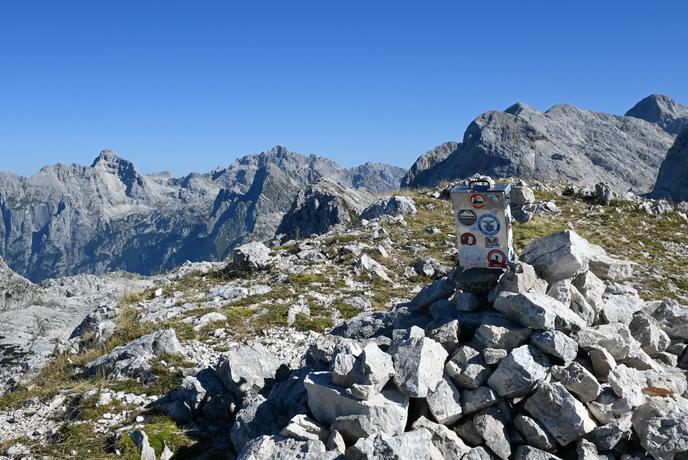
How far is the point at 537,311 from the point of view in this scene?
9.19 metres

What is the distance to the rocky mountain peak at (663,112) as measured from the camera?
183125mm

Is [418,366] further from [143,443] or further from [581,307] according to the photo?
[143,443]

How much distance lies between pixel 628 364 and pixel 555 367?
7.03ft

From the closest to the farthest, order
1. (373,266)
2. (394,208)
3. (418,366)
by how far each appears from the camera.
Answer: (418,366)
(373,266)
(394,208)

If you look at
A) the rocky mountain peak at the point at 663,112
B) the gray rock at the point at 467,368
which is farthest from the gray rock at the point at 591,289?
the rocky mountain peak at the point at 663,112

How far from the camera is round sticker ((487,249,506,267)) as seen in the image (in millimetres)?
10906

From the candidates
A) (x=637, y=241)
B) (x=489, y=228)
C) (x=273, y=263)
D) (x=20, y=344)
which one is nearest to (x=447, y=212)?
(x=637, y=241)

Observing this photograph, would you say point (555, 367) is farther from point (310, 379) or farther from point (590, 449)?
point (310, 379)

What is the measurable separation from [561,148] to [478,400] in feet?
395

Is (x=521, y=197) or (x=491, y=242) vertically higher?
(x=521, y=197)

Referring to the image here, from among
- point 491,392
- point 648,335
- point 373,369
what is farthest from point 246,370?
point 648,335

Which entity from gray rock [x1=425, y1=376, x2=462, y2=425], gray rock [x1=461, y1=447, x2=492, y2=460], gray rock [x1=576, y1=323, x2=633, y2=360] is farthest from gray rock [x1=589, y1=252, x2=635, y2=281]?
gray rock [x1=461, y1=447, x2=492, y2=460]

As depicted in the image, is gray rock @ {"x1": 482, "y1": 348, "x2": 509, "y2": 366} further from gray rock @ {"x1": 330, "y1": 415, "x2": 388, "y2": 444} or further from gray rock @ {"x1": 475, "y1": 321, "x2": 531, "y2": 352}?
gray rock @ {"x1": 330, "y1": 415, "x2": 388, "y2": 444}

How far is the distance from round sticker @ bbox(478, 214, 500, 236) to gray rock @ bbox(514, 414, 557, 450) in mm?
4000
